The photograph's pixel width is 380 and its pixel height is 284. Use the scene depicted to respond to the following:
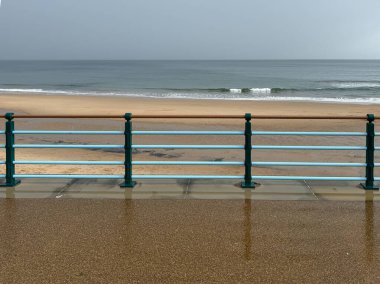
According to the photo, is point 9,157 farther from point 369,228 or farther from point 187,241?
point 369,228

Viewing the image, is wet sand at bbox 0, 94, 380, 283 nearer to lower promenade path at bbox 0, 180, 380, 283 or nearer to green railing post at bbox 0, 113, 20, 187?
lower promenade path at bbox 0, 180, 380, 283

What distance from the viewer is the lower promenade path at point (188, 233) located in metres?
4.21

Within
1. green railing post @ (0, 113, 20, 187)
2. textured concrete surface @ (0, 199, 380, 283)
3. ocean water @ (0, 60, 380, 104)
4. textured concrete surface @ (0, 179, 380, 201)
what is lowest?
textured concrete surface @ (0, 199, 380, 283)

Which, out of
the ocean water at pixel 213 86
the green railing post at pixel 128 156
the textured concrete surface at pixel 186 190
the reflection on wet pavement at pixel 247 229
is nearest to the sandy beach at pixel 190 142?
the textured concrete surface at pixel 186 190

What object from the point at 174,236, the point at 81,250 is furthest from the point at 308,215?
the point at 81,250

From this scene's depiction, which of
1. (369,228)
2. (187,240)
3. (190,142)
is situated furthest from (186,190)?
(190,142)

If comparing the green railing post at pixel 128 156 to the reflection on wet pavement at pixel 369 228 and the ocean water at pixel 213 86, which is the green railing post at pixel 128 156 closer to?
the reflection on wet pavement at pixel 369 228

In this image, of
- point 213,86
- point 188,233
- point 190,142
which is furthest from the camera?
point 213,86

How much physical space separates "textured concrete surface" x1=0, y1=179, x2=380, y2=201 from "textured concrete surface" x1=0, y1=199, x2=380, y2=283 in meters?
0.27

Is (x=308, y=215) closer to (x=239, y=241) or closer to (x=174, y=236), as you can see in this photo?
(x=239, y=241)

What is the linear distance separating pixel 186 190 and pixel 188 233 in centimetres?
185

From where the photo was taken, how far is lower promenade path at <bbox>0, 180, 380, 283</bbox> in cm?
421

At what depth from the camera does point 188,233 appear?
17.1ft

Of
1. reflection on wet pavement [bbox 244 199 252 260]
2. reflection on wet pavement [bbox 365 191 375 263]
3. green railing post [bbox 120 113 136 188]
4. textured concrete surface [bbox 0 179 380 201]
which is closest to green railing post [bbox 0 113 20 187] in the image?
textured concrete surface [bbox 0 179 380 201]
